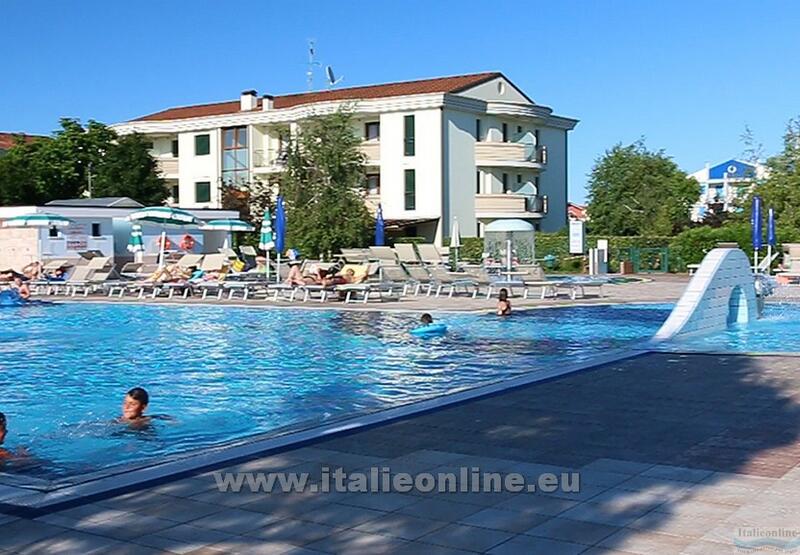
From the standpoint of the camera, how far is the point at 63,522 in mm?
5484

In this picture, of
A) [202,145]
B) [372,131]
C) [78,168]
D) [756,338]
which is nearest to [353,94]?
[372,131]

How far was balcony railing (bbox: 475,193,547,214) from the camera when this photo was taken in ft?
157

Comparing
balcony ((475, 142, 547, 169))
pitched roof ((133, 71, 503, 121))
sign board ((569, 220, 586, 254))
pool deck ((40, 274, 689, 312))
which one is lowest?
pool deck ((40, 274, 689, 312))

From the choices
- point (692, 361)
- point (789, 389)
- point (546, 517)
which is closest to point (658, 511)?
point (546, 517)

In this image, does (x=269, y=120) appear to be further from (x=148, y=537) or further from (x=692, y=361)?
(x=148, y=537)

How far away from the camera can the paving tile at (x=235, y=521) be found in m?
5.34

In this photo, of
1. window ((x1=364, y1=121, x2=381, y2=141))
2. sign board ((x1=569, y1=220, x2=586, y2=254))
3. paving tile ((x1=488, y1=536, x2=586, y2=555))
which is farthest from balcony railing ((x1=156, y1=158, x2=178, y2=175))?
paving tile ((x1=488, y1=536, x2=586, y2=555))

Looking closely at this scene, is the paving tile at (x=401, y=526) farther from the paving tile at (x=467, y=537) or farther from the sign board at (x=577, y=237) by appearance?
the sign board at (x=577, y=237)

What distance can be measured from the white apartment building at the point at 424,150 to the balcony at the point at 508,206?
0.17ft

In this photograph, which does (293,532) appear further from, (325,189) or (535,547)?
(325,189)

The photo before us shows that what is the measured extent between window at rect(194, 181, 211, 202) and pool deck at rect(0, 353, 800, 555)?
47.4m

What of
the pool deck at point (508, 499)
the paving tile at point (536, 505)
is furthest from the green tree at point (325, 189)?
the paving tile at point (536, 505)

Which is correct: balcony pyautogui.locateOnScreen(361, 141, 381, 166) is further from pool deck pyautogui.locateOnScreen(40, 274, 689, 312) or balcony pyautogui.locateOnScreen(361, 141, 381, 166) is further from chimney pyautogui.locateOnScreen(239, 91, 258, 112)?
pool deck pyautogui.locateOnScreen(40, 274, 689, 312)

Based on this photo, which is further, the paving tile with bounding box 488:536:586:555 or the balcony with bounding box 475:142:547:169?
the balcony with bounding box 475:142:547:169
